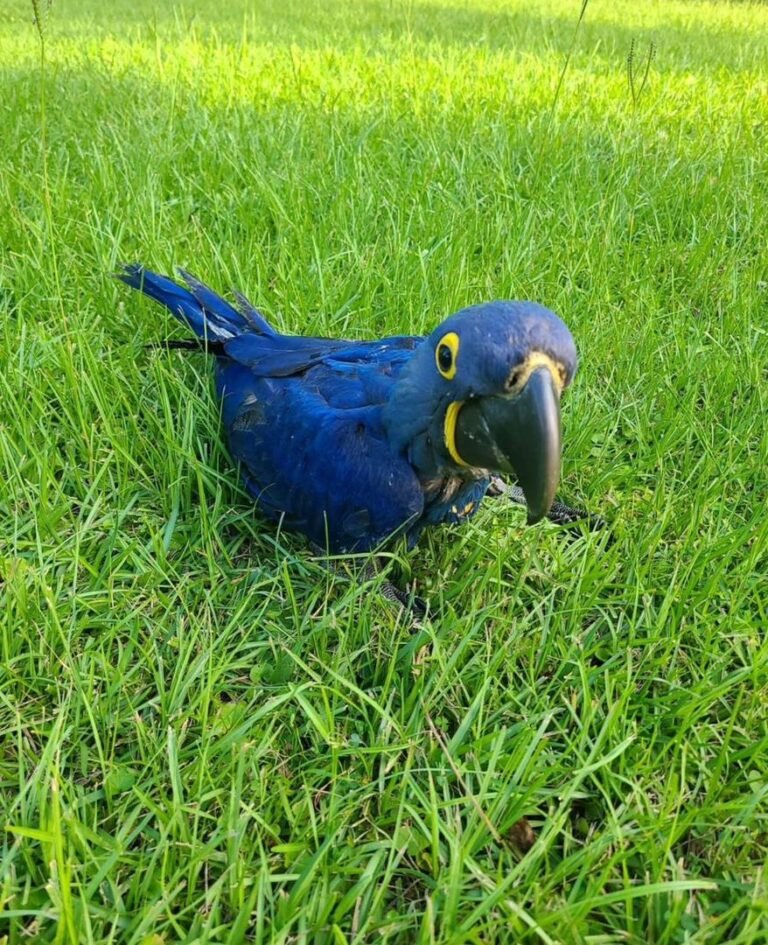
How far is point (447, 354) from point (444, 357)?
0.6 inches

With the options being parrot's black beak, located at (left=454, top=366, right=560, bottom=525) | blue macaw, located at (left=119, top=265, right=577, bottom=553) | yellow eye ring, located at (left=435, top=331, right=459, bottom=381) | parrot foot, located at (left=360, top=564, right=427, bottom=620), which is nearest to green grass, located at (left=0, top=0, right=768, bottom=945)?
parrot foot, located at (left=360, top=564, right=427, bottom=620)

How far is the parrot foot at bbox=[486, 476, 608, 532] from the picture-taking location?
6.52 feet

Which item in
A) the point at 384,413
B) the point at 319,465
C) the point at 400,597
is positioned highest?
the point at 384,413

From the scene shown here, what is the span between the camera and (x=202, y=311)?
2.21m

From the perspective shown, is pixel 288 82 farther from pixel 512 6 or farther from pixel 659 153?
pixel 512 6

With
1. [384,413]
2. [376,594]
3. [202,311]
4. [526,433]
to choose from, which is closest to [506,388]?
[526,433]

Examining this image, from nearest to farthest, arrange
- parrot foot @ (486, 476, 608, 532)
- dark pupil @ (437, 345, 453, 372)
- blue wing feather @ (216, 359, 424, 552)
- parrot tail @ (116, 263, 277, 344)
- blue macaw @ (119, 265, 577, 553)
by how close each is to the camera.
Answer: blue macaw @ (119, 265, 577, 553) → dark pupil @ (437, 345, 453, 372) → blue wing feather @ (216, 359, 424, 552) → parrot foot @ (486, 476, 608, 532) → parrot tail @ (116, 263, 277, 344)

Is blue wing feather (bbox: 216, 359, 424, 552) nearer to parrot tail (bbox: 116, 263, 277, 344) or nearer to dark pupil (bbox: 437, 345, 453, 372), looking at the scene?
parrot tail (bbox: 116, 263, 277, 344)

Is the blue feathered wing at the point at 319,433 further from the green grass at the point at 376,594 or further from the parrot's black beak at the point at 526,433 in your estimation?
the parrot's black beak at the point at 526,433

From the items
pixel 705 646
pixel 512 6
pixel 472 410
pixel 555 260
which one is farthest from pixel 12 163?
pixel 512 6

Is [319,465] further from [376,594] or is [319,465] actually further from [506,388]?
[506,388]

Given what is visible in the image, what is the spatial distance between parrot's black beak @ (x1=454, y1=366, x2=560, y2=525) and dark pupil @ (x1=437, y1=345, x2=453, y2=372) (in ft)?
0.29

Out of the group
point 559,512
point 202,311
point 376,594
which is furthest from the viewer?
point 202,311

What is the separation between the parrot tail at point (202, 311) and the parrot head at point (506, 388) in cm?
90
